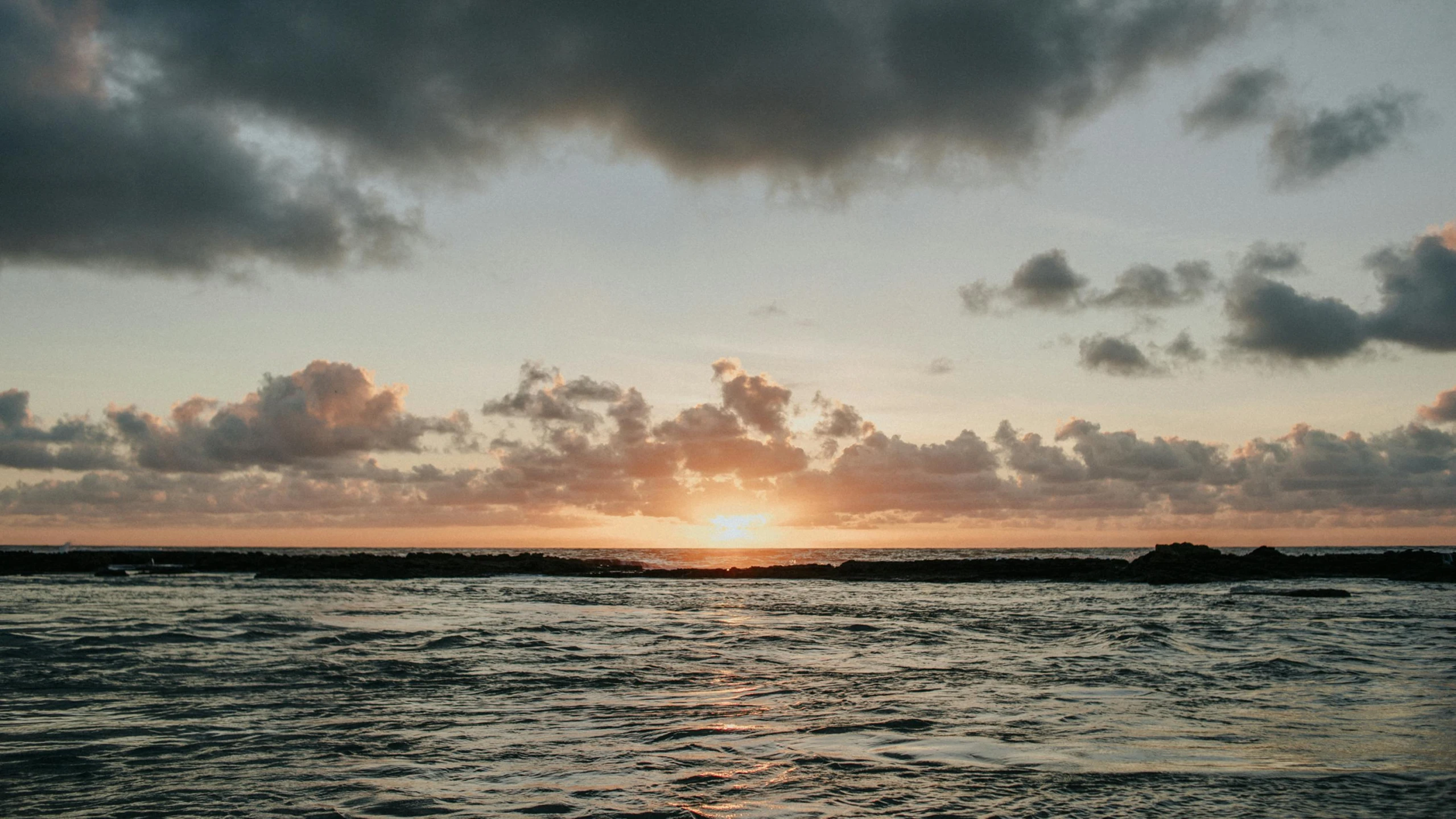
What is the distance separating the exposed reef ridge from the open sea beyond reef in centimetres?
3079

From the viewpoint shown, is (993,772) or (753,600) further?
(753,600)

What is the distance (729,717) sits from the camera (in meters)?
13.8

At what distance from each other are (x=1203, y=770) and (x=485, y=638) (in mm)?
20303

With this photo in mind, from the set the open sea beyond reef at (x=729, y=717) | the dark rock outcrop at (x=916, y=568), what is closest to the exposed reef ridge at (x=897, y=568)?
the dark rock outcrop at (x=916, y=568)

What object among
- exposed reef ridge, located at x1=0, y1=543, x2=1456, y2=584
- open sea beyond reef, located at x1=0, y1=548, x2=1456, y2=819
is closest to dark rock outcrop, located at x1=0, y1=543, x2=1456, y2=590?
exposed reef ridge, located at x1=0, y1=543, x2=1456, y2=584

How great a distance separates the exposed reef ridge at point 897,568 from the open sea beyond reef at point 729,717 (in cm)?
3079

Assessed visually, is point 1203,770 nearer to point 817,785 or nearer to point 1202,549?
point 817,785

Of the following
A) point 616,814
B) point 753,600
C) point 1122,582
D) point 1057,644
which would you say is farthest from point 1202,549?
point 616,814

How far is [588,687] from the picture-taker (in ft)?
55.9

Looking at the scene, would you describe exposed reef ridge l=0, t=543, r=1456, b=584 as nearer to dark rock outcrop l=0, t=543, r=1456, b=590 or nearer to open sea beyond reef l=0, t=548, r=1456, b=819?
dark rock outcrop l=0, t=543, r=1456, b=590

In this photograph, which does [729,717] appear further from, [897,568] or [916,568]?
[916,568]

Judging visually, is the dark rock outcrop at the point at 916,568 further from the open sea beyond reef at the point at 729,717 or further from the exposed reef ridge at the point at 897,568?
the open sea beyond reef at the point at 729,717

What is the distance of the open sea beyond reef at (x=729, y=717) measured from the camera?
908 cm

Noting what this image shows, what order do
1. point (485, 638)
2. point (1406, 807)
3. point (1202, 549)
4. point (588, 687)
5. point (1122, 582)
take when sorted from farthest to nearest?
1. point (1202, 549)
2. point (1122, 582)
3. point (485, 638)
4. point (588, 687)
5. point (1406, 807)
